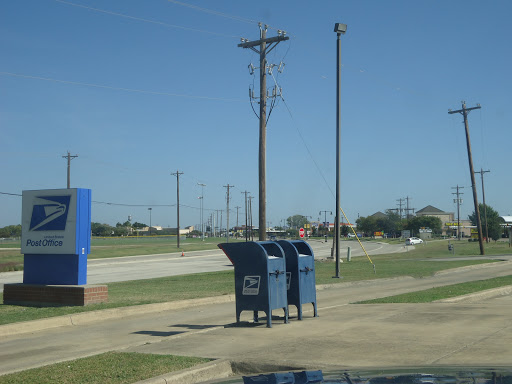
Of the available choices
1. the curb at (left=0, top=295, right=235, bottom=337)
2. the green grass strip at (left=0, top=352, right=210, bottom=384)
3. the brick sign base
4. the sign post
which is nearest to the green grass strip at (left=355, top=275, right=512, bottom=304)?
the curb at (left=0, top=295, right=235, bottom=337)

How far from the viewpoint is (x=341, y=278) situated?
23562 millimetres

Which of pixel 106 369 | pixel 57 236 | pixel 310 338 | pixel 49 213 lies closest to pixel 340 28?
pixel 49 213

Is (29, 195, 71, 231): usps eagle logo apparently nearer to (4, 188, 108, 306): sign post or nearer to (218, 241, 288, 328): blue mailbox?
(4, 188, 108, 306): sign post

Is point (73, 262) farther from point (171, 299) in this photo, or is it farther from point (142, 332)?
point (142, 332)

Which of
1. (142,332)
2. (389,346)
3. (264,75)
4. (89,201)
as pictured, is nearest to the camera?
(389,346)

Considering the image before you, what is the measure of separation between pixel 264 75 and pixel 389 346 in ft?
67.1

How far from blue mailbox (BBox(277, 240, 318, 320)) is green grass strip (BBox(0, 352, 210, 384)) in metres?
3.74

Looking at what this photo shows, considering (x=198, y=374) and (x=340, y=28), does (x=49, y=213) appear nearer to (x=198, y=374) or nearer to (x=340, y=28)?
(x=198, y=374)

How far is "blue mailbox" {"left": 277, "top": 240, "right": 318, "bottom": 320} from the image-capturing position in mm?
11258

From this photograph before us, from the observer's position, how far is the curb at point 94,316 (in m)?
11.0

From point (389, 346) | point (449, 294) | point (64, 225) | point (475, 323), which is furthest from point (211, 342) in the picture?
point (449, 294)

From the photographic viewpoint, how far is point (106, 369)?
7301 millimetres

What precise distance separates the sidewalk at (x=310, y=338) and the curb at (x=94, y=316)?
6 centimetres

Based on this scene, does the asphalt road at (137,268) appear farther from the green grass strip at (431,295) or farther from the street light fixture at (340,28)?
the green grass strip at (431,295)
